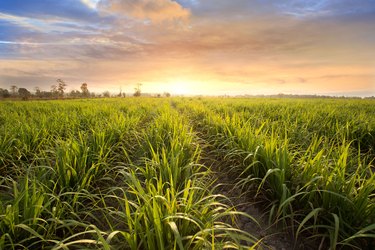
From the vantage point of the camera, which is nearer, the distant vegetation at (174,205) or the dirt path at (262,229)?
the distant vegetation at (174,205)

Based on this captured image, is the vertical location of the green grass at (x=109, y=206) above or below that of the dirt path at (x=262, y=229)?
above

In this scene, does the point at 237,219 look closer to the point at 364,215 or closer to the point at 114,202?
the point at 364,215

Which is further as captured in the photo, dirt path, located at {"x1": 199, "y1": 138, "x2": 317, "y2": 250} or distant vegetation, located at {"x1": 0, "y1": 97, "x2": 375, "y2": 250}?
dirt path, located at {"x1": 199, "y1": 138, "x2": 317, "y2": 250}

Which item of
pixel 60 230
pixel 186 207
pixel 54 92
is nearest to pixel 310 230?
pixel 186 207

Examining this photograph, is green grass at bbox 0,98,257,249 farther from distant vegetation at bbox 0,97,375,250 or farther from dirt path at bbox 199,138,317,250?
dirt path at bbox 199,138,317,250

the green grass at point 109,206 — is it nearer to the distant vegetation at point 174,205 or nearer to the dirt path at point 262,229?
the distant vegetation at point 174,205

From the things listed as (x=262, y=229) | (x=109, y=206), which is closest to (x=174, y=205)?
(x=262, y=229)

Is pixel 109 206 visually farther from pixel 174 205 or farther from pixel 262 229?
pixel 262 229

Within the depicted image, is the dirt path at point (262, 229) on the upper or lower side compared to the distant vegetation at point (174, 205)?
lower

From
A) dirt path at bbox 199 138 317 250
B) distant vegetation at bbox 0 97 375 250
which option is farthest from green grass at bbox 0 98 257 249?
dirt path at bbox 199 138 317 250

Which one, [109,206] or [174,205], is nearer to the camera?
[174,205]

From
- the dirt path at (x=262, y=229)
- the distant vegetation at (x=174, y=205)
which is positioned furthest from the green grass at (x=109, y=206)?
the dirt path at (x=262, y=229)

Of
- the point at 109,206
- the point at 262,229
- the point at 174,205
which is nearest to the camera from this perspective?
the point at 174,205

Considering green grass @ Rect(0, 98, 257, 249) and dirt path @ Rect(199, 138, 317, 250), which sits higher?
green grass @ Rect(0, 98, 257, 249)
